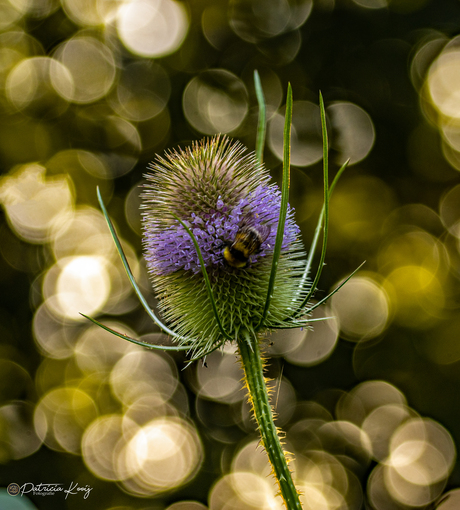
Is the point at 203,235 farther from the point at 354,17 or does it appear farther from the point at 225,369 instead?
the point at 354,17

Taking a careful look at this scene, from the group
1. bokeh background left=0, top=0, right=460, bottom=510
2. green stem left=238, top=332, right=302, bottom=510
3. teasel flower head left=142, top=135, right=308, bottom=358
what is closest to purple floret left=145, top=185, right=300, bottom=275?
teasel flower head left=142, top=135, right=308, bottom=358

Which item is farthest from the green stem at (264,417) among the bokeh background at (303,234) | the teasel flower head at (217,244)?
the bokeh background at (303,234)

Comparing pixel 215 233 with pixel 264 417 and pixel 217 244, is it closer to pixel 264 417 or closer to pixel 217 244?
pixel 217 244

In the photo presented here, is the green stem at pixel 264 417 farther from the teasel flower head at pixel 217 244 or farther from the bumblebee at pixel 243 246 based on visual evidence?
the bumblebee at pixel 243 246

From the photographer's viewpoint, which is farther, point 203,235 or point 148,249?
point 148,249

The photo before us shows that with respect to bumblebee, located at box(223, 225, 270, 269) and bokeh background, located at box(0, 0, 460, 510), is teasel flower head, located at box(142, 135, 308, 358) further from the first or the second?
bokeh background, located at box(0, 0, 460, 510)

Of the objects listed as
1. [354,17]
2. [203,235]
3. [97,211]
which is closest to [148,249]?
[203,235]

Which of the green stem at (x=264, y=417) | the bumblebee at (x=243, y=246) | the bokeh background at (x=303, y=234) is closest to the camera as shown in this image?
the green stem at (x=264, y=417)
